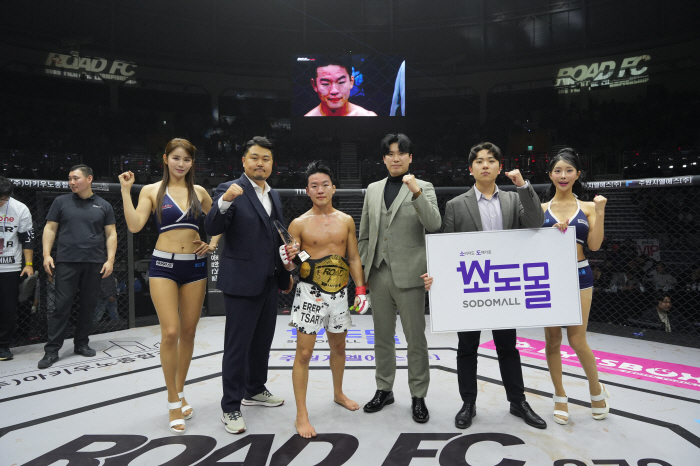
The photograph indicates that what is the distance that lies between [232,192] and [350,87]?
1291cm

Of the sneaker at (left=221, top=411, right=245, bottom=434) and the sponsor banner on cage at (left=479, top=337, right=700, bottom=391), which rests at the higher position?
the sneaker at (left=221, top=411, right=245, bottom=434)

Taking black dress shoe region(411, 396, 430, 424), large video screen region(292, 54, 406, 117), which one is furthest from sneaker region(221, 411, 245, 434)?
large video screen region(292, 54, 406, 117)

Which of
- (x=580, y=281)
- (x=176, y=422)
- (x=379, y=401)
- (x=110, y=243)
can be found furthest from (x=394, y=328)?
(x=110, y=243)

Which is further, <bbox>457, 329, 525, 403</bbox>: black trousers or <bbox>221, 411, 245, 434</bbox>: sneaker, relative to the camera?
<bbox>457, 329, 525, 403</bbox>: black trousers

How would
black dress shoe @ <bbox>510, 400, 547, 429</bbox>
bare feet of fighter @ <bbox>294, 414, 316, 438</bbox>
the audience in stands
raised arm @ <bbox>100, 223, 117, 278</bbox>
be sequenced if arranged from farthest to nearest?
1. the audience in stands
2. raised arm @ <bbox>100, 223, 117, 278</bbox>
3. black dress shoe @ <bbox>510, 400, 547, 429</bbox>
4. bare feet of fighter @ <bbox>294, 414, 316, 438</bbox>

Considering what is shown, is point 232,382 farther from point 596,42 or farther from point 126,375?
point 596,42

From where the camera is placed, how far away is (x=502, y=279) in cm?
252

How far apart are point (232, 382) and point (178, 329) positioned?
46 centimetres

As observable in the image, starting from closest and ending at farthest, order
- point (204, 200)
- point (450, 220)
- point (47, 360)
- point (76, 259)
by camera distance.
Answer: point (450, 220)
point (204, 200)
point (47, 360)
point (76, 259)

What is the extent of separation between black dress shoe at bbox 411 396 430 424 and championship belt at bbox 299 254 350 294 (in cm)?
85

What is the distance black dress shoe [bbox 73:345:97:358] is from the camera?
12.9ft

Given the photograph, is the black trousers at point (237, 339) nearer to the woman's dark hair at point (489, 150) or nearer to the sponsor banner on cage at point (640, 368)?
the woman's dark hair at point (489, 150)

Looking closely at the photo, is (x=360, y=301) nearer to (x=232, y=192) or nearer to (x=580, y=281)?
(x=232, y=192)

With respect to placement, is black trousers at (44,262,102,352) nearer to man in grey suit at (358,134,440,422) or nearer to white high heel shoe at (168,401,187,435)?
white high heel shoe at (168,401,187,435)
